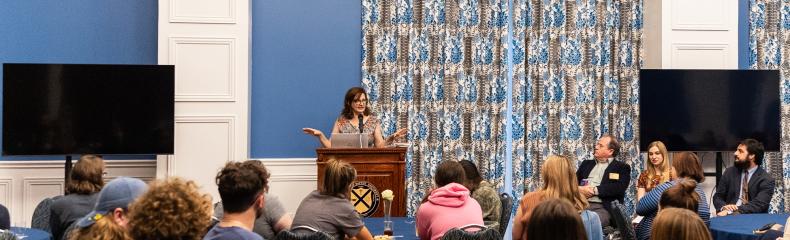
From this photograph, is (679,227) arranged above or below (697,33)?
below

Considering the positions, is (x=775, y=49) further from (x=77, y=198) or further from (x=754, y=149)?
(x=77, y=198)

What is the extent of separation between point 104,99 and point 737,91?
572cm

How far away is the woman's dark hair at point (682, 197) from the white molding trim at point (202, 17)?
185 inches

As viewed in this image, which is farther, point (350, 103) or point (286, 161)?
point (286, 161)

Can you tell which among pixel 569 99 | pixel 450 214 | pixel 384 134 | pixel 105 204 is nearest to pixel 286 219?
pixel 450 214

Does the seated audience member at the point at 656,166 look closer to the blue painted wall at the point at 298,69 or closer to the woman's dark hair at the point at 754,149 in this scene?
the woman's dark hair at the point at 754,149

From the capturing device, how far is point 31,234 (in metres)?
5.78

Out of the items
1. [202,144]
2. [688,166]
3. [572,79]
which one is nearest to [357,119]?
[202,144]

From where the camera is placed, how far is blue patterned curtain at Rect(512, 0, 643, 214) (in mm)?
9523

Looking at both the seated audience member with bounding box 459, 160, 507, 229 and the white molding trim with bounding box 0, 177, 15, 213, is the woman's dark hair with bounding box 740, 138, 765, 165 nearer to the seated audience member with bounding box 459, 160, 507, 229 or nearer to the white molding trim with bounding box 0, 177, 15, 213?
the seated audience member with bounding box 459, 160, 507, 229

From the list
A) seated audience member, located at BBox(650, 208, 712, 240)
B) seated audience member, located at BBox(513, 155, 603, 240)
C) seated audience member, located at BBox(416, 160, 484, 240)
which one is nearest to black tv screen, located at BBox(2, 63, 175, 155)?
seated audience member, located at BBox(416, 160, 484, 240)

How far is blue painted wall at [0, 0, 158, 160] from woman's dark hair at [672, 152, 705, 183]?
185 inches

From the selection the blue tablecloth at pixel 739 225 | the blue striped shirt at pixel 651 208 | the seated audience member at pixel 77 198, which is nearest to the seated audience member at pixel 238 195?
the seated audience member at pixel 77 198

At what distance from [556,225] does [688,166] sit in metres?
3.90
